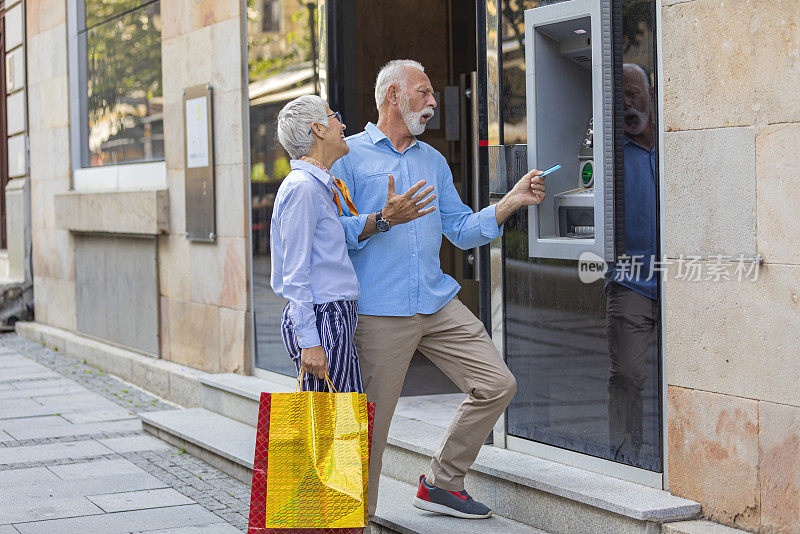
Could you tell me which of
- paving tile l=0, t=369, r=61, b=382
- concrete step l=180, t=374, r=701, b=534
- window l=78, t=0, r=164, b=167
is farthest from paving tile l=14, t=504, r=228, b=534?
paving tile l=0, t=369, r=61, b=382

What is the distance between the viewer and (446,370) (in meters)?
4.45

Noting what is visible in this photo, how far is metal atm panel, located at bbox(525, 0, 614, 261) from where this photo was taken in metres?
4.27

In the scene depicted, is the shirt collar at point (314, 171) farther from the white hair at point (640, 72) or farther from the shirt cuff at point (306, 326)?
the white hair at point (640, 72)

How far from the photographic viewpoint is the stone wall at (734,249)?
3.61 metres

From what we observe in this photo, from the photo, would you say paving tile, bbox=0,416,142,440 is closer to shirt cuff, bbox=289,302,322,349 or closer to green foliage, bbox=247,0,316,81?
green foliage, bbox=247,0,316,81

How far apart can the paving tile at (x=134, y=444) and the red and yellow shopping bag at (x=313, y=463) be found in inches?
122

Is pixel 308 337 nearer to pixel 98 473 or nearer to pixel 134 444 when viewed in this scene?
pixel 98 473

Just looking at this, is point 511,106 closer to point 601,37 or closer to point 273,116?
point 601,37

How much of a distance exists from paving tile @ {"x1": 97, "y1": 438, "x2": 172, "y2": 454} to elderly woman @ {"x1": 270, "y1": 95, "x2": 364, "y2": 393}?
3.08m

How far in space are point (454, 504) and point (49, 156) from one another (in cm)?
856

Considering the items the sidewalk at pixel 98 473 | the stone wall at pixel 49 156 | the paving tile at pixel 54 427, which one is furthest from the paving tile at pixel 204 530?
the stone wall at pixel 49 156

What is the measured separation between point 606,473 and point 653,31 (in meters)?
1.80

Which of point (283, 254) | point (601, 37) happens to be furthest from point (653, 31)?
point (283, 254)

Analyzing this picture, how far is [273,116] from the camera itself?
7.23 meters
